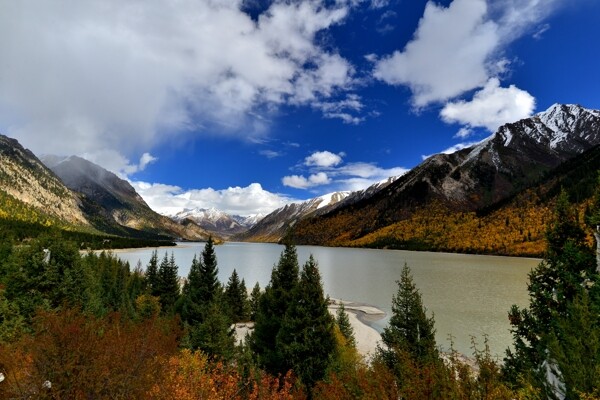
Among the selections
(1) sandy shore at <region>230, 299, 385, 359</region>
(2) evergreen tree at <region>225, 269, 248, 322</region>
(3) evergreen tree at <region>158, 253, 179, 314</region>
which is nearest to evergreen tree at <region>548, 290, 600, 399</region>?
(1) sandy shore at <region>230, 299, 385, 359</region>

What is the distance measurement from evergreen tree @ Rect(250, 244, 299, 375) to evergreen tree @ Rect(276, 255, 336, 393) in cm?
249

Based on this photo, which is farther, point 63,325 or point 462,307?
point 462,307

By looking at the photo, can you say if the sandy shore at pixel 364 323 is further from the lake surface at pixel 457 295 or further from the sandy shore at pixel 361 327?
the lake surface at pixel 457 295

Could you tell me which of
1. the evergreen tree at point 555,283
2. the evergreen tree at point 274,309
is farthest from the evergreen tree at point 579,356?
the evergreen tree at point 274,309

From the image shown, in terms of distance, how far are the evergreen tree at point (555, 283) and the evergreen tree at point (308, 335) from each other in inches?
473

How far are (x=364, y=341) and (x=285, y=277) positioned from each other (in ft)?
76.3

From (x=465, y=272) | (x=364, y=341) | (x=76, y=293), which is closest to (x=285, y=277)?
(x=76, y=293)

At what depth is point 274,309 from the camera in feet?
105

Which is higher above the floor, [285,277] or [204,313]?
[285,277]

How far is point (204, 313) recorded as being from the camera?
34938 millimetres

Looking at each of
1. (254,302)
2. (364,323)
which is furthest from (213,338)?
(364,323)

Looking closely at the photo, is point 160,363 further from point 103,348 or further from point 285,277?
point 285,277

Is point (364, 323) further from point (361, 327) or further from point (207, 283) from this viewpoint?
point (207, 283)

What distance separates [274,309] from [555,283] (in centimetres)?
2126
